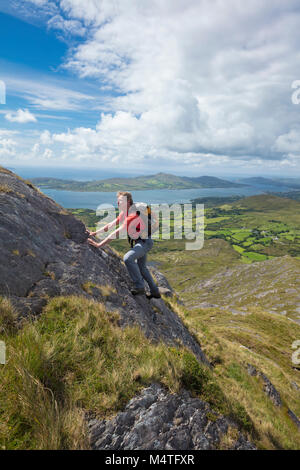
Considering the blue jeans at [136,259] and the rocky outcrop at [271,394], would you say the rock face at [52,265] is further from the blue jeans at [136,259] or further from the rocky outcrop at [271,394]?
the rocky outcrop at [271,394]

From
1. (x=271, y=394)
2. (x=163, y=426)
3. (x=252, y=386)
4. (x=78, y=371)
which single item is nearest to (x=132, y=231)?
(x=78, y=371)

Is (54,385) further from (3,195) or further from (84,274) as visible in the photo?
(3,195)

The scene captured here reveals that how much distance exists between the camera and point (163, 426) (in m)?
4.65

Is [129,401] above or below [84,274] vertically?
below

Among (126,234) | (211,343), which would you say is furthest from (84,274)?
(211,343)

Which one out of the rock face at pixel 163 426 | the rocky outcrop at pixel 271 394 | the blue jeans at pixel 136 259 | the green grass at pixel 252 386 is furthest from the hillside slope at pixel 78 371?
the rocky outcrop at pixel 271 394

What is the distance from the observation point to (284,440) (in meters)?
7.68

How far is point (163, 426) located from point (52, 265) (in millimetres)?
5886

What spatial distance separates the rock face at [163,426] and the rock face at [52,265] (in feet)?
9.44

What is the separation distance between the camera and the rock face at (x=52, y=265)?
256 inches
